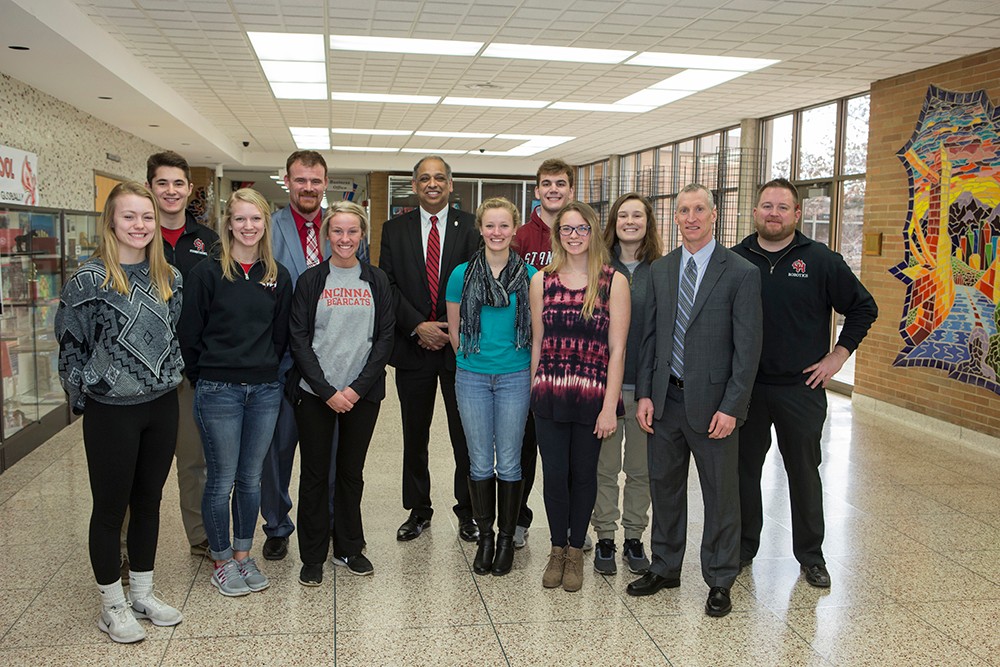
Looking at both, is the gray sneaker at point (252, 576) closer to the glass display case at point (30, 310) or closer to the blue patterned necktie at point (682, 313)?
the blue patterned necktie at point (682, 313)

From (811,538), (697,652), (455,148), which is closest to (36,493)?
(697,652)

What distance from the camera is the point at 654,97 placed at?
30.6 ft

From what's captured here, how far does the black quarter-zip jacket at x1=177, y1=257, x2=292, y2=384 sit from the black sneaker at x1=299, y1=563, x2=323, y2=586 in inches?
33.0

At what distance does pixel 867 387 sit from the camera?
775cm

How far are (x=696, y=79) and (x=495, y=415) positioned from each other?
5888 mm

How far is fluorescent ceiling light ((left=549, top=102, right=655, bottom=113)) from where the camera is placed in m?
9.98

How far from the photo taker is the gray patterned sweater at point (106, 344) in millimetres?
2760

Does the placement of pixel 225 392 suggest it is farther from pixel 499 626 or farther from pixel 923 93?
pixel 923 93

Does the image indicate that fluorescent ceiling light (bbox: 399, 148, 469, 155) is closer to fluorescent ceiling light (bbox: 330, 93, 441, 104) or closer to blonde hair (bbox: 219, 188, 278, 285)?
fluorescent ceiling light (bbox: 330, 93, 441, 104)

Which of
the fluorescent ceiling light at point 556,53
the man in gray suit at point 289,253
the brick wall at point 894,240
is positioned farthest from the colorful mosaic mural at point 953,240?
the man in gray suit at point 289,253

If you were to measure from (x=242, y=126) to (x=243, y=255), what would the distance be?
10.2m

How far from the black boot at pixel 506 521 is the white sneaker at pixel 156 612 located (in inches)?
51.4

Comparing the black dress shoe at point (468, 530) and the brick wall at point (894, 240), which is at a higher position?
the brick wall at point (894, 240)

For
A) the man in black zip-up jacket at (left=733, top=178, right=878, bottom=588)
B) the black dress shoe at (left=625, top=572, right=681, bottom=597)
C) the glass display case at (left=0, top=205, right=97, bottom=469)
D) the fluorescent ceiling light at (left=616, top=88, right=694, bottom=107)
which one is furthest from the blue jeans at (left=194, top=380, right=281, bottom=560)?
the fluorescent ceiling light at (left=616, top=88, right=694, bottom=107)
